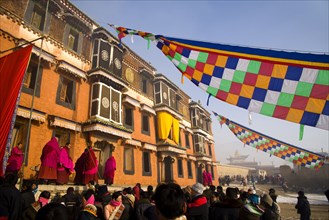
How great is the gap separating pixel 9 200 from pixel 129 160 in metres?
11.8

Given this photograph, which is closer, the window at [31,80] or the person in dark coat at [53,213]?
the person in dark coat at [53,213]

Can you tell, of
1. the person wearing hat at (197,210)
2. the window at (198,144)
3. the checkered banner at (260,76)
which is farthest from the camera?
the window at (198,144)

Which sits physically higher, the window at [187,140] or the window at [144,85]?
the window at [144,85]

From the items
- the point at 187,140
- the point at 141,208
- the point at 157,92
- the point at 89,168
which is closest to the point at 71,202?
the point at 141,208

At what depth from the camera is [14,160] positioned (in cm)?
789

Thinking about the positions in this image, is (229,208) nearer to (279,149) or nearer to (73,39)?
(279,149)

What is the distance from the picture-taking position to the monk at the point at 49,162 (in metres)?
7.93

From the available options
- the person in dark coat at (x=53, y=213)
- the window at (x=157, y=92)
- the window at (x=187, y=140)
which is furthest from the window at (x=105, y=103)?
the window at (x=187, y=140)

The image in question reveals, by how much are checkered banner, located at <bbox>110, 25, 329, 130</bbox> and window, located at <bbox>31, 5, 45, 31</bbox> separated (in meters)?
8.18

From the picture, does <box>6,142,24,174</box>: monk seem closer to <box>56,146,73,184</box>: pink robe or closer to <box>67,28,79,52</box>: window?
<box>56,146,73,184</box>: pink robe

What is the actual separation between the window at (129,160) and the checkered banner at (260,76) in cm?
1061

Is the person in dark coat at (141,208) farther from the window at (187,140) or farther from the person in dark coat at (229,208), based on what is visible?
the window at (187,140)

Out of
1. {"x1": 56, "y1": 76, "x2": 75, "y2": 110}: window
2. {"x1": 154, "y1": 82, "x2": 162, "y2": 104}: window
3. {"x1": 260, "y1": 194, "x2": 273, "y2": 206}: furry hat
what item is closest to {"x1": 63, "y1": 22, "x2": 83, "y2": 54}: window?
{"x1": 56, "y1": 76, "x2": 75, "y2": 110}: window

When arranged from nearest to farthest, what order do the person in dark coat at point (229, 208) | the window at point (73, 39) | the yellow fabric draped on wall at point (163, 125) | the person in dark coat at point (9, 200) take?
the person in dark coat at point (229, 208), the person in dark coat at point (9, 200), the window at point (73, 39), the yellow fabric draped on wall at point (163, 125)
